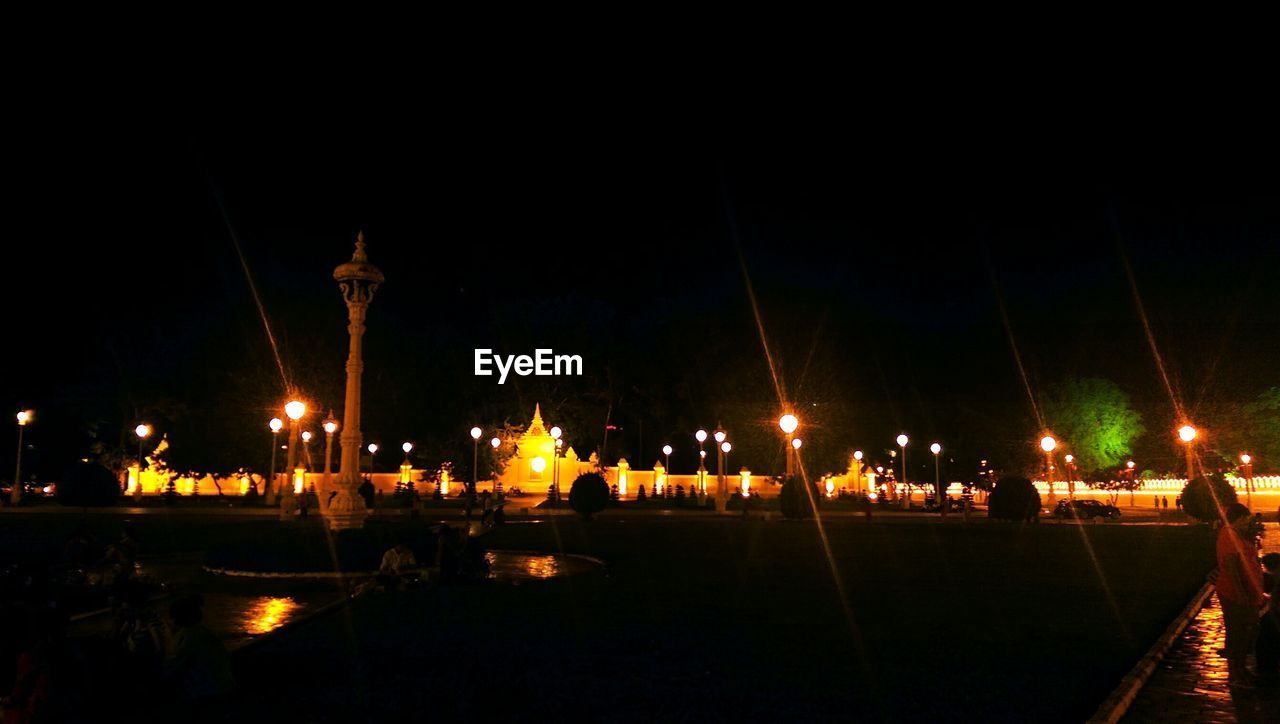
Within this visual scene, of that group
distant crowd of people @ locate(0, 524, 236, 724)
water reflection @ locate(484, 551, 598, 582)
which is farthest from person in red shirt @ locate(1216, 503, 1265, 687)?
water reflection @ locate(484, 551, 598, 582)

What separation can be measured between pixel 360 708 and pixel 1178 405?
216 feet

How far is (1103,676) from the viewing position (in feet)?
29.1

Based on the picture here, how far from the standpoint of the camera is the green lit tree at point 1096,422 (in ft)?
218

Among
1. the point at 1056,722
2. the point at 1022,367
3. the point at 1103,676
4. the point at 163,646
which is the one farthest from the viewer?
the point at 1022,367

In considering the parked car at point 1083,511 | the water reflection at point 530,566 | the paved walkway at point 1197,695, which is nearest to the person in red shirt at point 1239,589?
the paved walkway at point 1197,695

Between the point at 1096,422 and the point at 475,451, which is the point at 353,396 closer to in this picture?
the point at 475,451

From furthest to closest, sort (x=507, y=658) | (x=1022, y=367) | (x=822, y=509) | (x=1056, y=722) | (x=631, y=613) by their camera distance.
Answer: (x=1022, y=367)
(x=822, y=509)
(x=631, y=613)
(x=507, y=658)
(x=1056, y=722)

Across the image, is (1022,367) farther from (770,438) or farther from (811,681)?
(811,681)

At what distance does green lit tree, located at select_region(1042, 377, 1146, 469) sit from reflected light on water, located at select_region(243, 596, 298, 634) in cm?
6455

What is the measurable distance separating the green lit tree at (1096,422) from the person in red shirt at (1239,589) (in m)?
63.2

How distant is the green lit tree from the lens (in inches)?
2621

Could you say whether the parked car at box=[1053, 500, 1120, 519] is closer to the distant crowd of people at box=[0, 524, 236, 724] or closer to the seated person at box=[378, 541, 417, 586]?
the seated person at box=[378, 541, 417, 586]

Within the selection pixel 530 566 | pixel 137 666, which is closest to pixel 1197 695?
pixel 137 666

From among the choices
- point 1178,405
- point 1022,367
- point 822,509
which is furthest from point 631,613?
point 1022,367
